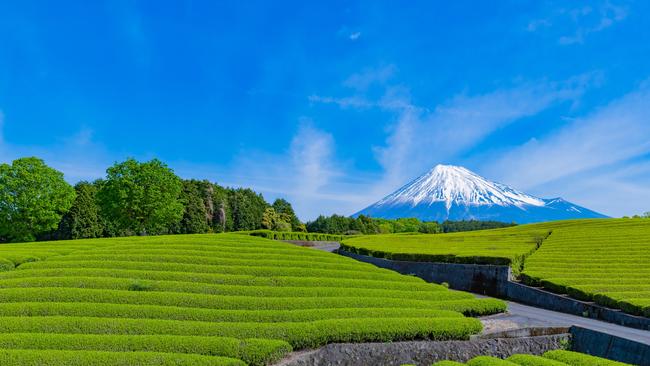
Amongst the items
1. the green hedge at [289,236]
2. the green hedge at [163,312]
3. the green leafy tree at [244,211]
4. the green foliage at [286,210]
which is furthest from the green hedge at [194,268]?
the green leafy tree at [244,211]

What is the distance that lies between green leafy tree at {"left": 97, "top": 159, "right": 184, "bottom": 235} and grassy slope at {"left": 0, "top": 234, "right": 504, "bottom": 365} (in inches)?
1160

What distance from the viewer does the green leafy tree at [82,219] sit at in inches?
2790

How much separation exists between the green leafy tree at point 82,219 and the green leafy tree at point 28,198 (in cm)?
2474

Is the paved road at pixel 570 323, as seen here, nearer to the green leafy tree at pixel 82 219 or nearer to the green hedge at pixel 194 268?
the green hedge at pixel 194 268

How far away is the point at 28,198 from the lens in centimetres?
4494

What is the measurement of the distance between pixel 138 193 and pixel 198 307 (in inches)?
1530

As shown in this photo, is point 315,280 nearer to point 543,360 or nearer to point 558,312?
point 543,360

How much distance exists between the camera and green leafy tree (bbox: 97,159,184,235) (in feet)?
155

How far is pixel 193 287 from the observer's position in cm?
1455

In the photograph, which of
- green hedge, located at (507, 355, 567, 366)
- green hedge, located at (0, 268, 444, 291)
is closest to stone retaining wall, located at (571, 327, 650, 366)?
green hedge, located at (507, 355, 567, 366)

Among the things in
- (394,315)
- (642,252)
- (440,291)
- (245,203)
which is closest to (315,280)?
(394,315)

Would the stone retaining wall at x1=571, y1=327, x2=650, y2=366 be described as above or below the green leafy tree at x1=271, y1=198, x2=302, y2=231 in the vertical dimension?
below

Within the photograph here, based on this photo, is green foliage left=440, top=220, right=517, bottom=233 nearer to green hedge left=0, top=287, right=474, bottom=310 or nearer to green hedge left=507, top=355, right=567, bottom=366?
green hedge left=0, top=287, right=474, bottom=310

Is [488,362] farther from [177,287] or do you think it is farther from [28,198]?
[28,198]
